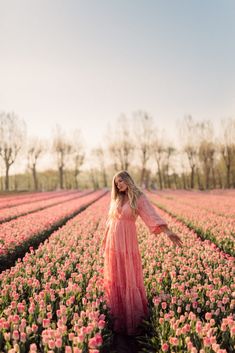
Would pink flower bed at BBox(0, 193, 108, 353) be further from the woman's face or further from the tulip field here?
the woman's face

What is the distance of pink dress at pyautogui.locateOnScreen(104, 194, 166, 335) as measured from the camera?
4.66 metres

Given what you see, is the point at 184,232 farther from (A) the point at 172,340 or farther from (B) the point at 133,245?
(A) the point at 172,340

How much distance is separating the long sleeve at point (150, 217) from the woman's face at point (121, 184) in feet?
0.88

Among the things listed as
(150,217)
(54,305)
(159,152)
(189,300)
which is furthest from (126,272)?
(159,152)

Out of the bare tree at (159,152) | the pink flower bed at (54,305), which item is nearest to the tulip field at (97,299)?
the pink flower bed at (54,305)

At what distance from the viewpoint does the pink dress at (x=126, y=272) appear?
4.66 meters

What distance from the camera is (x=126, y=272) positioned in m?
4.66

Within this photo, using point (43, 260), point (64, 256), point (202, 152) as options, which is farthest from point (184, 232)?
point (202, 152)

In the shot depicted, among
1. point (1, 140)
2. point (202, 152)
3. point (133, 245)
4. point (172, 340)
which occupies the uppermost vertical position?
point (1, 140)

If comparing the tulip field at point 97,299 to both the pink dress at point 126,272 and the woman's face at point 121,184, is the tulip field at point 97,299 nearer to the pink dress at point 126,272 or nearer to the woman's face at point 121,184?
the pink dress at point 126,272

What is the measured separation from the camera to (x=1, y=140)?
183ft

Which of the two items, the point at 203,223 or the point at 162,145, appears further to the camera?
the point at 162,145

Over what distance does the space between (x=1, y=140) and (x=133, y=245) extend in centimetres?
5503

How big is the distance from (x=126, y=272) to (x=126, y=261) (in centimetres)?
15
